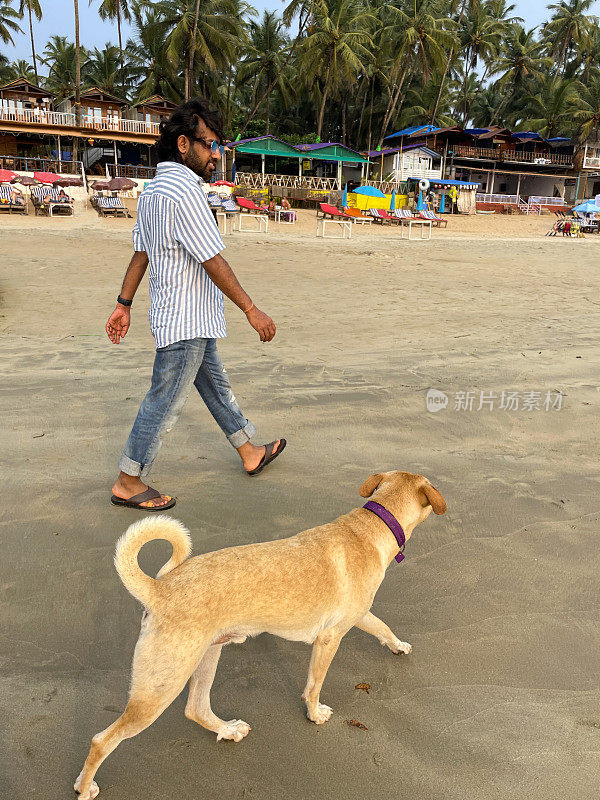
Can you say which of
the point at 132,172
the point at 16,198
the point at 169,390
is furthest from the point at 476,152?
the point at 169,390

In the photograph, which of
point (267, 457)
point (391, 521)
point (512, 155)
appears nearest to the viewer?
point (391, 521)

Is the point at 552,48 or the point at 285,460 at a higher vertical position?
the point at 552,48

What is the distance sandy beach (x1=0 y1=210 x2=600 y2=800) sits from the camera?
6.19 feet

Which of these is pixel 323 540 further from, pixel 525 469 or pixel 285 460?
pixel 525 469

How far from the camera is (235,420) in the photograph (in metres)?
3.65

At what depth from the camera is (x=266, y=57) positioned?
164 ft

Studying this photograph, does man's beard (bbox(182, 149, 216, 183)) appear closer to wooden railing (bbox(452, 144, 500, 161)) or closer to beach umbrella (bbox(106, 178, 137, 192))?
beach umbrella (bbox(106, 178, 137, 192))

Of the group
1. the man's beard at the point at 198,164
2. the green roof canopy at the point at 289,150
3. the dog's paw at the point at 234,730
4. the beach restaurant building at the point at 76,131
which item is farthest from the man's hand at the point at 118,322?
the green roof canopy at the point at 289,150

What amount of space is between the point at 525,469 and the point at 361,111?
193ft

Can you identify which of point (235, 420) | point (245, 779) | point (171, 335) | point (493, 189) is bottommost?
point (245, 779)

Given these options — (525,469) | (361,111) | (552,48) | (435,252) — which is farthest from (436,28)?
(525,469)

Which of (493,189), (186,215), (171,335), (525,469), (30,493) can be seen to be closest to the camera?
(186,215)

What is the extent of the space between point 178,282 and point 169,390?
593 millimetres

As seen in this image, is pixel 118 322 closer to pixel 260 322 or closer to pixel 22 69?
pixel 260 322
